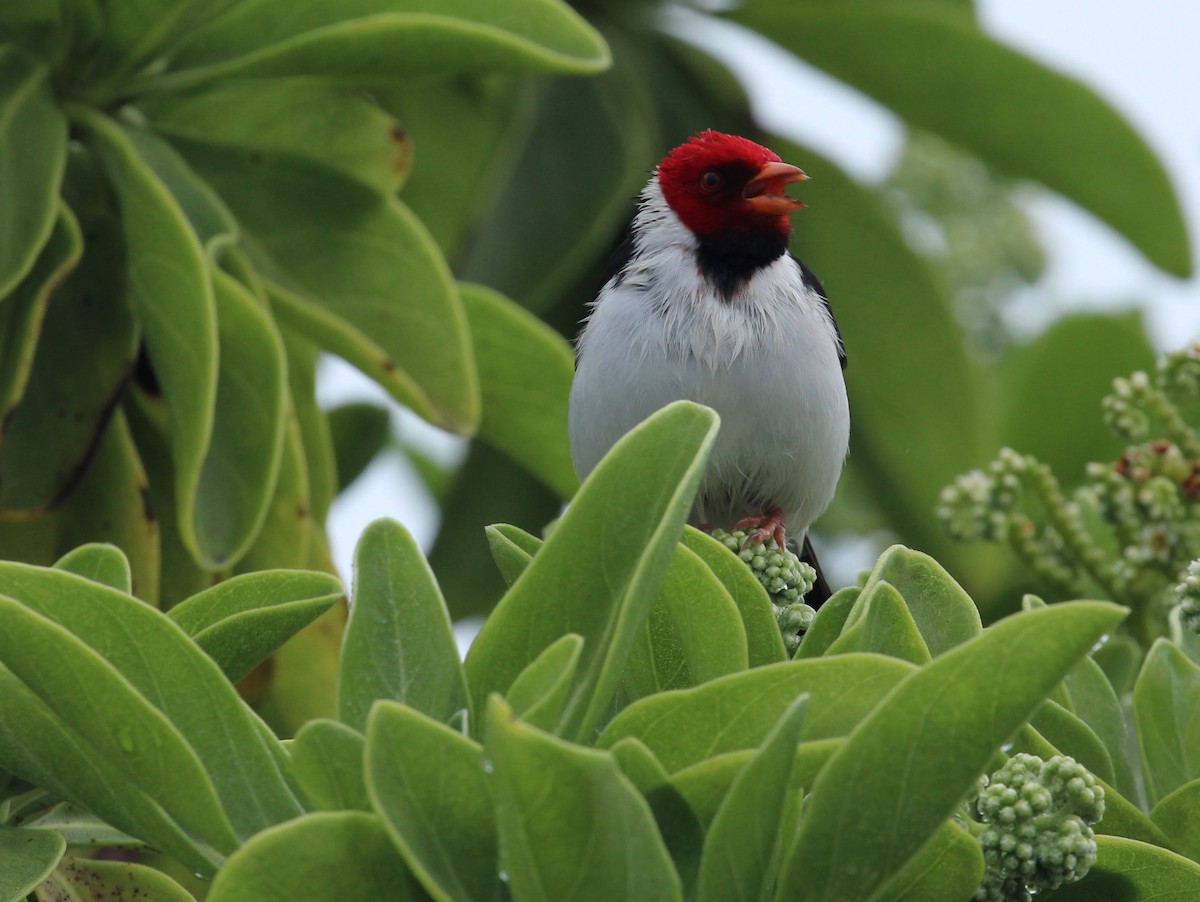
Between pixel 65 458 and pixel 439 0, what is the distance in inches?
36.2

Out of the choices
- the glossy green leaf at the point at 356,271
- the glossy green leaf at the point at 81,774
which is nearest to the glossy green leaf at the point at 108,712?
the glossy green leaf at the point at 81,774

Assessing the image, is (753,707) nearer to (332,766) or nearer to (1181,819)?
(332,766)

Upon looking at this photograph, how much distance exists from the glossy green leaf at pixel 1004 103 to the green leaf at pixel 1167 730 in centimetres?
207

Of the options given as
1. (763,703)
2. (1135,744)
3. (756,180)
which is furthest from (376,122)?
(763,703)

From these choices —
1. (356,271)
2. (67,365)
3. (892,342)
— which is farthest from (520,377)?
(892,342)

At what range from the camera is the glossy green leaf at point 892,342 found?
12.6 feet

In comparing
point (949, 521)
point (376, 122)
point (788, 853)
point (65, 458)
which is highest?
→ point (788, 853)

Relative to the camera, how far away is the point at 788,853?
129 centimetres

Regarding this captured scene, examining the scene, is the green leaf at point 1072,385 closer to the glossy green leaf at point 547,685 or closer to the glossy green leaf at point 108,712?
the glossy green leaf at point 547,685

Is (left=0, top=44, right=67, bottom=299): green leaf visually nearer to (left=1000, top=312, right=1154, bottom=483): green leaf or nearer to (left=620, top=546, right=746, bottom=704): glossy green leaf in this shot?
(left=620, top=546, right=746, bottom=704): glossy green leaf

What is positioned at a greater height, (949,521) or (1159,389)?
(1159,389)

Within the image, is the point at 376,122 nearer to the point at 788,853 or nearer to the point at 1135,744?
the point at 1135,744

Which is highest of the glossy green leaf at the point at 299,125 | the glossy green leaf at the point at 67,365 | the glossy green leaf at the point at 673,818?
the glossy green leaf at the point at 673,818

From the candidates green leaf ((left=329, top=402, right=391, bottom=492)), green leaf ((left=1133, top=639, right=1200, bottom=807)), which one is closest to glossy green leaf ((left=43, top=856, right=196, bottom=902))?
green leaf ((left=1133, top=639, right=1200, bottom=807))
